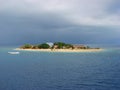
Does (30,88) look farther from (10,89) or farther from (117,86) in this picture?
(117,86)

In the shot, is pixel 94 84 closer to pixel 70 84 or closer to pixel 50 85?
pixel 70 84

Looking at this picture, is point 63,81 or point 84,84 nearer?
point 84,84

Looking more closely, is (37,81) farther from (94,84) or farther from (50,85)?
(94,84)

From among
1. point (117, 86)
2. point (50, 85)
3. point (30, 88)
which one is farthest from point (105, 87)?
point (30, 88)

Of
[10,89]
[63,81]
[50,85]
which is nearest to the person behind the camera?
[10,89]

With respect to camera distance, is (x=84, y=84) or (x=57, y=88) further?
(x=84, y=84)

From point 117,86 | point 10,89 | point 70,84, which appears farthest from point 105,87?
point 10,89

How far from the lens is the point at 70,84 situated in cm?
4969

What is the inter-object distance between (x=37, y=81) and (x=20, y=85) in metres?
5.32

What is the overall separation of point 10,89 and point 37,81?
9194 mm

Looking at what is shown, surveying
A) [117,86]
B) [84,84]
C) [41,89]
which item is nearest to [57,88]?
[41,89]

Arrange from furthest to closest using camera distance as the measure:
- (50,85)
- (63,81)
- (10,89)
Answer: (63,81) < (50,85) < (10,89)

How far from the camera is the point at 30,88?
45.6 meters

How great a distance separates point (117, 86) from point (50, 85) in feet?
40.3
